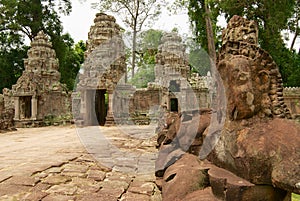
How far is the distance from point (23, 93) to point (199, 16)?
12.6 m

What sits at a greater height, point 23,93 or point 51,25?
point 51,25

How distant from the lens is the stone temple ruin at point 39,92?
56.3 feet

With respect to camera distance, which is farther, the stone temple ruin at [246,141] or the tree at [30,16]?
the tree at [30,16]

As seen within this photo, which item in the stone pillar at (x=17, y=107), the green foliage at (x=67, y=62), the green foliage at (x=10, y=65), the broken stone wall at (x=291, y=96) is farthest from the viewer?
the green foliage at (x=67, y=62)

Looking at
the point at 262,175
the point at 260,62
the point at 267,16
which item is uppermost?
the point at 267,16

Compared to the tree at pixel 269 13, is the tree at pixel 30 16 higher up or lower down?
higher up

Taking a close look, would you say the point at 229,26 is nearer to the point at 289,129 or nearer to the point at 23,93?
the point at 289,129

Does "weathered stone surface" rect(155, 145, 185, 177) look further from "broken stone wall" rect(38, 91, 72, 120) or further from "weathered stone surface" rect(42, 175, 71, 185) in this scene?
"broken stone wall" rect(38, 91, 72, 120)

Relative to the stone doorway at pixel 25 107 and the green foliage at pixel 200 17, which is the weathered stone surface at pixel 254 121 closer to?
the green foliage at pixel 200 17

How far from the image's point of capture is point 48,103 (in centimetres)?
1830

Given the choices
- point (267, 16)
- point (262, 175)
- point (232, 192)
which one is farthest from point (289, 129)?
point (267, 16)

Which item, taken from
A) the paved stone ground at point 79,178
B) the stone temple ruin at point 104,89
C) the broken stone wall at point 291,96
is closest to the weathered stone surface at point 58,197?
the paved stone ground at point 79,178

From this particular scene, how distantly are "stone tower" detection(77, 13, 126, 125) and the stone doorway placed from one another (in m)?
5.06

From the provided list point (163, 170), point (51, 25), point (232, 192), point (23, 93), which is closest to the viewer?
point (232, 192)
